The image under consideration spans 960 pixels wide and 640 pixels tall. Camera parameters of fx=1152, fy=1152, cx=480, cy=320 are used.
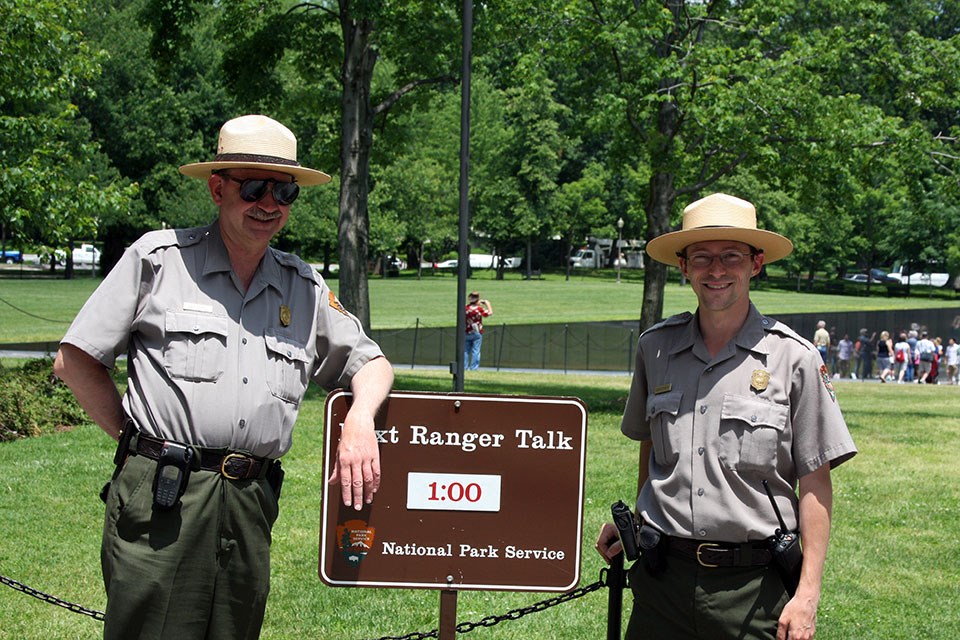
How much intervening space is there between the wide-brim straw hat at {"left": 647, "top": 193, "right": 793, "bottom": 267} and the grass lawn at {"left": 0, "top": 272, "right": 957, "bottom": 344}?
30495 mm

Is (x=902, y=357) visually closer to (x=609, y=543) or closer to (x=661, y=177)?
(x=661, y=177)

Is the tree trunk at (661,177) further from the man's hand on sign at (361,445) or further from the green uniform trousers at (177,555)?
the green uniform trousers at (177,555)

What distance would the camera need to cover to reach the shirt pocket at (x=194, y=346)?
3611mm

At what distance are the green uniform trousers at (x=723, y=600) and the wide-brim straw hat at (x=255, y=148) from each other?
1825mm

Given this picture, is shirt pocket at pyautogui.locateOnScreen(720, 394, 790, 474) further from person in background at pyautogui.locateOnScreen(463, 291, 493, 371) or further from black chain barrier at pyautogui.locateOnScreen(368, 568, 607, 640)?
person in background at pyautogui.locateOnScreen(463, 291, 493, 371)

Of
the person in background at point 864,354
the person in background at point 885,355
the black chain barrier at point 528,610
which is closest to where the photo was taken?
the black chain barrier at point 528,610

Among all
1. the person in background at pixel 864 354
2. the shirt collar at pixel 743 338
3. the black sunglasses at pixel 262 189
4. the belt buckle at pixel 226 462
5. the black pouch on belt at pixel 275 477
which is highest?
the black sunglasses at pixel 262 189

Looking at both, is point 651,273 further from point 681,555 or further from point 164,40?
point 681,555

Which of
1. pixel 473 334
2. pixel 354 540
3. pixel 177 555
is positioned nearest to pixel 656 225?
pixel 473 334

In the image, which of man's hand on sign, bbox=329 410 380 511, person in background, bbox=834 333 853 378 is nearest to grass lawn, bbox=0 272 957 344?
person in background, bbox=834 333 853 378

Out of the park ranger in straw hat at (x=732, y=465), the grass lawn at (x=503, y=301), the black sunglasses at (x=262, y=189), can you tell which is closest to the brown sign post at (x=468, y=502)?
the park ranger in straw hat at (x=732, y=465)

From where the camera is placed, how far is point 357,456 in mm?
3695

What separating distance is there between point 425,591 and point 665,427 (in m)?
3.97

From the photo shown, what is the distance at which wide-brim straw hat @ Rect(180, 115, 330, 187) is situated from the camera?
12.4 ft
